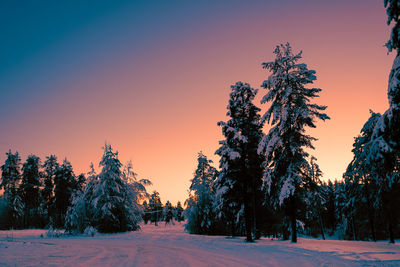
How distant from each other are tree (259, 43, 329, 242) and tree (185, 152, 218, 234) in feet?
48.3

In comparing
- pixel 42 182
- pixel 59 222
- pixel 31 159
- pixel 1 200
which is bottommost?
pixel 59 222

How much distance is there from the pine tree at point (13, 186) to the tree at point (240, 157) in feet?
165

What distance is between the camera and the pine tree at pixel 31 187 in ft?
183

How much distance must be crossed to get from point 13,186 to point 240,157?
5847 cm

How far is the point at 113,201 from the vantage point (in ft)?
109

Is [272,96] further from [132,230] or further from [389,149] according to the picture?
[132,230]

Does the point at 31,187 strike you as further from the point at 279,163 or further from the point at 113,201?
the point at 279,163

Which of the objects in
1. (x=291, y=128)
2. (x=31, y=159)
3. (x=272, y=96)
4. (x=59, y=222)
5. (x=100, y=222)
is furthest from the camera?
(x=31, y=159)

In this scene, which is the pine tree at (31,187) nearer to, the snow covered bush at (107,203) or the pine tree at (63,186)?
the pine tree at (63,186)

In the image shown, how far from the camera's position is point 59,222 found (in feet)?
174

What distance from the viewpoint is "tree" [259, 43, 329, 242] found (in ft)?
62.0

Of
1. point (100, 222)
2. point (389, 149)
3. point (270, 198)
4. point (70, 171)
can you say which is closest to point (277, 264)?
point (389, 149)

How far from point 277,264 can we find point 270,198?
10942 millimetres

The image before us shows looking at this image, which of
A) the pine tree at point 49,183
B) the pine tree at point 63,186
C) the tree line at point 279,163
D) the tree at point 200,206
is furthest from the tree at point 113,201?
the pine tree at point 49,183
